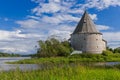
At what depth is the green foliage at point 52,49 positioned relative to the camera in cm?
5309

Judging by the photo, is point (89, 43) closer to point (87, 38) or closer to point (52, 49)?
point (87, 38)

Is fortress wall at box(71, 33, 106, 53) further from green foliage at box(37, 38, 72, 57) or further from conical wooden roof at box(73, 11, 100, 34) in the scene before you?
green foliage at box(37, 38, 72, 57)

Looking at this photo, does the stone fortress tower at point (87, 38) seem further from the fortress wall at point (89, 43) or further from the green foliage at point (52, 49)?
the green foliage at point (52, 49)

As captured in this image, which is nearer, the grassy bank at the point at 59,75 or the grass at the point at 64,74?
the grassy bank at the point at 59,75

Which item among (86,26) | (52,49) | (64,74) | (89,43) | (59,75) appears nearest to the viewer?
(59,75)

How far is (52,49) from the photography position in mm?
53500

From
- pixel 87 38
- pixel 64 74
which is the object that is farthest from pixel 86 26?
pixel 64 74

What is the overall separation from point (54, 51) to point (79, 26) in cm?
900

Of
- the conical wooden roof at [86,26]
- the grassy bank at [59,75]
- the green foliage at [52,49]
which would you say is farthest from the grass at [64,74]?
the conical wooden roof at [86,26]

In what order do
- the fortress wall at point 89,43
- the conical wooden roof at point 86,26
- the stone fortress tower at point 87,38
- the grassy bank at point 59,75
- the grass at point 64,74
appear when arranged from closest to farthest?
the grassy bank at point 59,75
the grass at point 64,74
the fortress wall at point 89,43
the stone fortress tower at point 87,38
the conical wooden roof at point 86,26

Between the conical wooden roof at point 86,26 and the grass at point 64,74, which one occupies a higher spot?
the conical wooden roof at point 86,26

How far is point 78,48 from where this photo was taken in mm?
58094

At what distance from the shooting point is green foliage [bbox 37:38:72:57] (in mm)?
53094

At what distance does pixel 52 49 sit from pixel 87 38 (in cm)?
830
